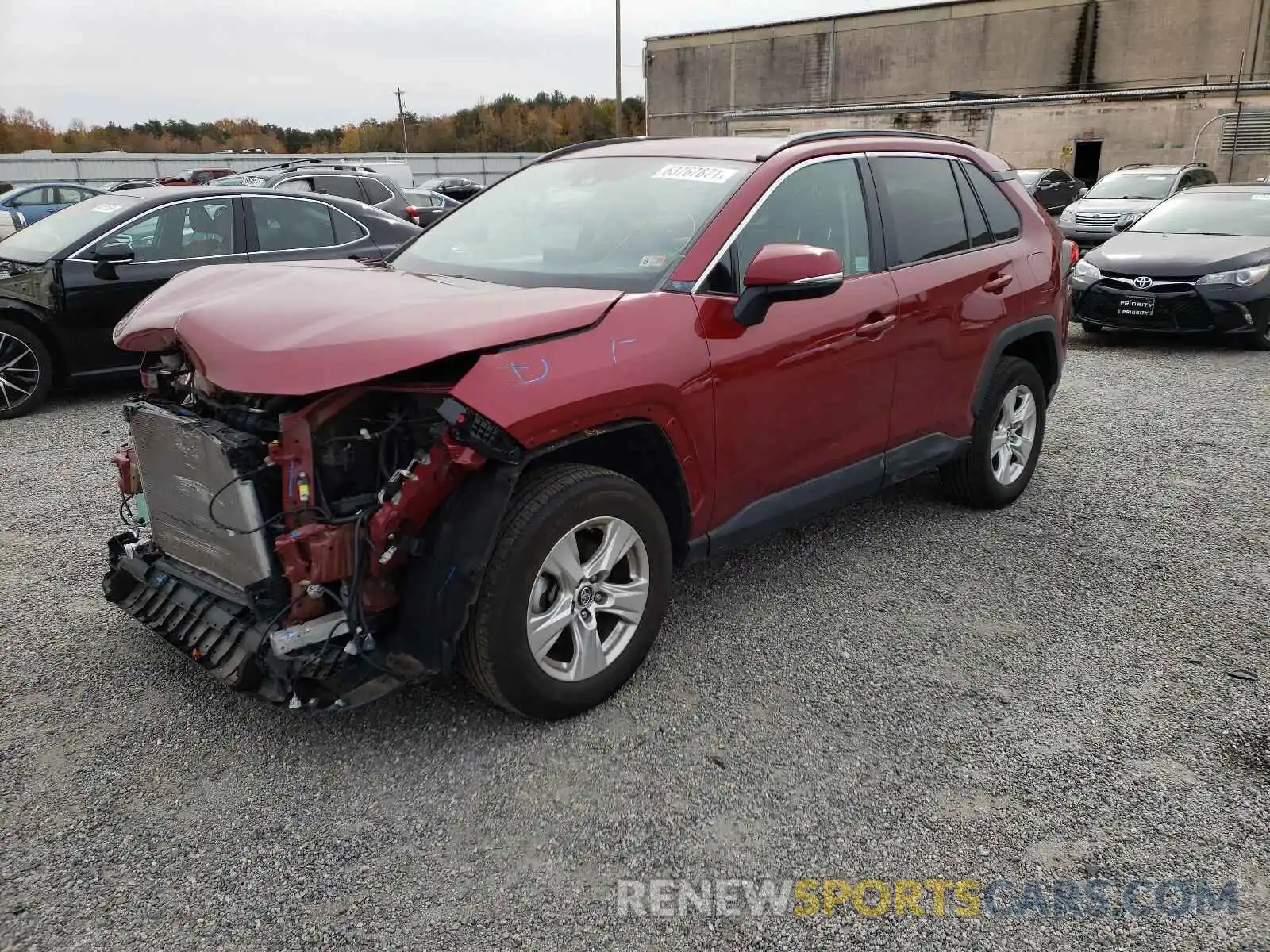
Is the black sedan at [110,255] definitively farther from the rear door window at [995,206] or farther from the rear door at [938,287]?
the rear door window at [995,206]

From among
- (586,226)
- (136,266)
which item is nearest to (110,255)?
(136,266)

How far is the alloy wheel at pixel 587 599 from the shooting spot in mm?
2873

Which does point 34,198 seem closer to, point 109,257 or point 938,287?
point 109,257

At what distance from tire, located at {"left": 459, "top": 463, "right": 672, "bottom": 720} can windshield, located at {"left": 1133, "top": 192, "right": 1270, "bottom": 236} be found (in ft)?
30.6

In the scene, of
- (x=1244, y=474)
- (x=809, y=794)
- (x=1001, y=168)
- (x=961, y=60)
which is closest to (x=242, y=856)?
(x=809, y=794)

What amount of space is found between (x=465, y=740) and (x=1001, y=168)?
156 inches

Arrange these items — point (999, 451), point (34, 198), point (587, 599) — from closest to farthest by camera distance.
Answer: point (587, 599) → point (999, 451) → point (34, 198)

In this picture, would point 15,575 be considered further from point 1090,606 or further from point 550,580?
point 1090,606

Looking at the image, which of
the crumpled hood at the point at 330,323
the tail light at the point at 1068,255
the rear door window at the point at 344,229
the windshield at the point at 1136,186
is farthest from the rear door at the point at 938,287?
the windshield at the point at 1136,186

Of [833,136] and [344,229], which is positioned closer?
[833,136]

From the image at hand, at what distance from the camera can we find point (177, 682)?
324 cm

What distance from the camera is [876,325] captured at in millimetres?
3799

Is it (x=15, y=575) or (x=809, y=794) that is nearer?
(x=809, y=794)

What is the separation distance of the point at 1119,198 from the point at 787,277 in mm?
16402
